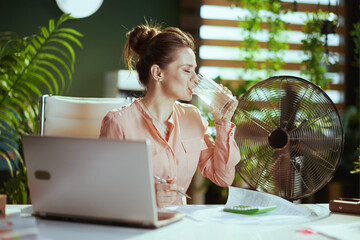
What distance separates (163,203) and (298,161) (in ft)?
1.51

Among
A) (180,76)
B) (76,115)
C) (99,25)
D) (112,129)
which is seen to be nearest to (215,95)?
(180,76)

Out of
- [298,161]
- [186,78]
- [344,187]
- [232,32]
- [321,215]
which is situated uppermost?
[232,32]

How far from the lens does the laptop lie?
1008 millimetres

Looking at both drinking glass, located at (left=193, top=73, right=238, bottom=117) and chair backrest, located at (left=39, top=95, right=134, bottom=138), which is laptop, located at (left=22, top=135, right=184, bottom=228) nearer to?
drinking glass, located at (left=193, top=73, right=238, bottom=117)

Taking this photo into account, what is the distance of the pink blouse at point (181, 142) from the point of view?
1700 mm

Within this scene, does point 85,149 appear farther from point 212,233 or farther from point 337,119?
point 337,119

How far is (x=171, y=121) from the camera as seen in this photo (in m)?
1.79

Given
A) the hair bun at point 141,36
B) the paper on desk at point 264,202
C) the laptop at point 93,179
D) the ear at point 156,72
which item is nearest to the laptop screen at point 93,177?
the laptop at point 93,179

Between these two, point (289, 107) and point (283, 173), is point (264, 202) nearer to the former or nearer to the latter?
point (283, 173)

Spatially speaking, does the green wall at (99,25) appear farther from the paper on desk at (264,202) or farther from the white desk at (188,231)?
the white desk at (188,231)

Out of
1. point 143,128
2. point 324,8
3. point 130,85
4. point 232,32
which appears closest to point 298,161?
point 143,128

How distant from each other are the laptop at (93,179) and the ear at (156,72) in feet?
2.48

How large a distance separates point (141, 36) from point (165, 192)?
0.72m

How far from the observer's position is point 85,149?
1.03 metres
